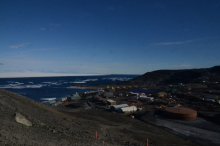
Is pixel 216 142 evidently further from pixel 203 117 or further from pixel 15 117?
pixel 15 117

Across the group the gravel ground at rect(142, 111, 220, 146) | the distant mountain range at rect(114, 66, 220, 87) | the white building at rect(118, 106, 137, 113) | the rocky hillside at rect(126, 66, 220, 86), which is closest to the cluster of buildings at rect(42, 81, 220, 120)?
the white building at rect(118, 106, 137, 113)

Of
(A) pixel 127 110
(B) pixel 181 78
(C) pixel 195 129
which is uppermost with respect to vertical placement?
(B) pixel 181 78

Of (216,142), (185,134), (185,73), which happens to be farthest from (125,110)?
(185,73)

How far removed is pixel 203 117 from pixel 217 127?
23.7 ft

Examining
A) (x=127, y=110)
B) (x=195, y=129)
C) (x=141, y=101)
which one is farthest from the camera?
(x=141, y=101)

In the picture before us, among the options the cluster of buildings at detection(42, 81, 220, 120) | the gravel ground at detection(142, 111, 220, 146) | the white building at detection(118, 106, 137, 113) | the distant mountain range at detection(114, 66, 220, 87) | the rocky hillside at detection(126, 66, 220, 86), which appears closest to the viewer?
the gravel ground at detection(142, 111, 220, 146)

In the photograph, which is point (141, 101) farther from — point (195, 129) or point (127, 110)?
point (195, 129)

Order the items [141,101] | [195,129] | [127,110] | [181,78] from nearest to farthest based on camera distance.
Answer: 1. [195,129]
2. [127,110]
3. [141,101]
4. [181,78]

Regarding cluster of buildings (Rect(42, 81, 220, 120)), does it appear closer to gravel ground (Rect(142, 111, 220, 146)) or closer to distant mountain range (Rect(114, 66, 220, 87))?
gravel ground (Rect(142, 111, 220, 146))

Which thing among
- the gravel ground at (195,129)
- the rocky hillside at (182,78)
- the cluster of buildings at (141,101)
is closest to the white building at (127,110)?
the cluster of buildings at (141,101)

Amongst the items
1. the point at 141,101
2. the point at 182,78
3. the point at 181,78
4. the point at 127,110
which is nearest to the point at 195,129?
the point at 127,110

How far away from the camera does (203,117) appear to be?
1403 inches

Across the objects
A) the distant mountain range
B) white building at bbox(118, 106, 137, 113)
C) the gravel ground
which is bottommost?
the gravel ground

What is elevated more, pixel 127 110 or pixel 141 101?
pixel 127 110
